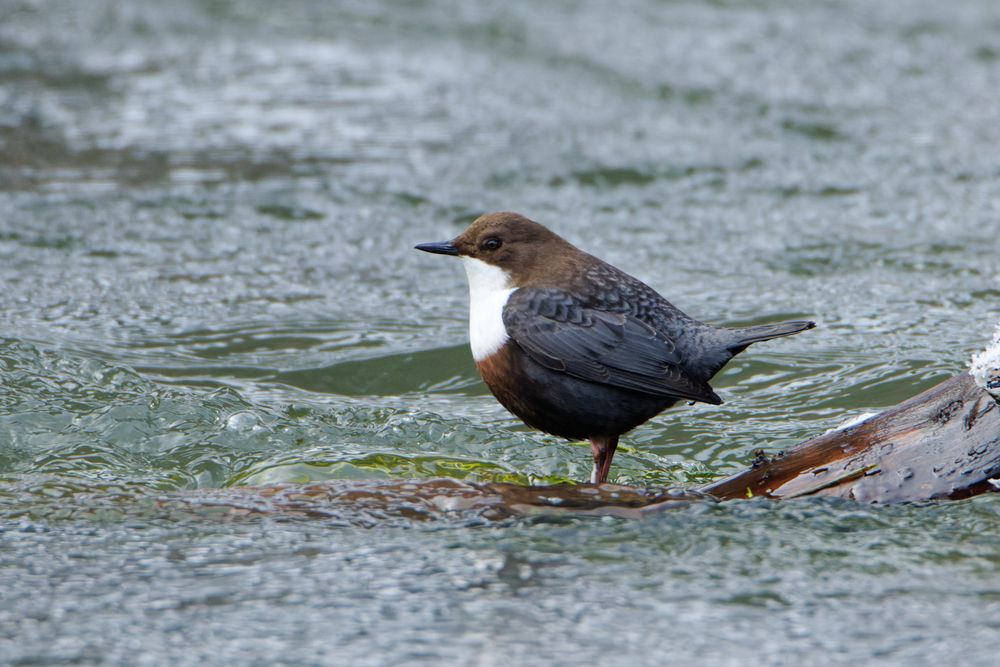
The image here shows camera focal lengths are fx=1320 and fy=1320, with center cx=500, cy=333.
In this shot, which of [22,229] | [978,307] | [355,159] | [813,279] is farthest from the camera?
[355,159]

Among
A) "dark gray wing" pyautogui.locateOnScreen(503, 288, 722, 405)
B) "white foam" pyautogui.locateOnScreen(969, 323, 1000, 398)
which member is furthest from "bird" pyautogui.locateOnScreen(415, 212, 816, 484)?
"white foam" pyautogui.locateOnScreen(969, 323, 1000, 398)

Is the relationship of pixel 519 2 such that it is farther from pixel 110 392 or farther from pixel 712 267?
pixel 110 392

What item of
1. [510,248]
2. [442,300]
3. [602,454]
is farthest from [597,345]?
[442,300]

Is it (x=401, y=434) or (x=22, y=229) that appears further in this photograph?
(x=22, y=229)

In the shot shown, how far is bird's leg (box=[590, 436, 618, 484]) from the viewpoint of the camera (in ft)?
13.3

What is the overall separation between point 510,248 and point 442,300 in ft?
6.51

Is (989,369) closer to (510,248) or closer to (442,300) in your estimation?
(510,248)

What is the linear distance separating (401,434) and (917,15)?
8.77 metres

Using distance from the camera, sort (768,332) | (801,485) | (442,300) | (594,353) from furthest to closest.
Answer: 1. (442,300)
2. (594,353)
3. (768,332)
4. (801,485)

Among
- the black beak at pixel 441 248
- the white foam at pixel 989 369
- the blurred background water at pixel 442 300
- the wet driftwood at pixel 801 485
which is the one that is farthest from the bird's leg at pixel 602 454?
the white foam at pixel 989 369

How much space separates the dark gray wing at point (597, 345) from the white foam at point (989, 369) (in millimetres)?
822

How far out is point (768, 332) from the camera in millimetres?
3771

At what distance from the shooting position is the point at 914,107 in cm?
931

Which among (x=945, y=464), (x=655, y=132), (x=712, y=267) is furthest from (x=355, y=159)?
(x=945, y=464)
